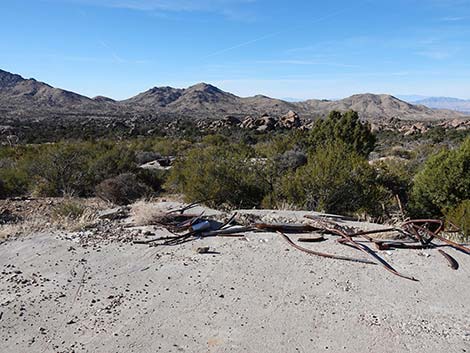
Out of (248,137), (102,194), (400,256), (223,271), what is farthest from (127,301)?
(248,137)

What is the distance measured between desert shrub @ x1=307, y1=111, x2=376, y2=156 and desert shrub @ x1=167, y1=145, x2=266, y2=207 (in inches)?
522

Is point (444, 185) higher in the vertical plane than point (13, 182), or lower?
higher

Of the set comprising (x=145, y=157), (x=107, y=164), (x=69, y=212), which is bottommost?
(x=145, y=157)

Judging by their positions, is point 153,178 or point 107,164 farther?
point 153,178

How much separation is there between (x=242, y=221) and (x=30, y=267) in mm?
3930

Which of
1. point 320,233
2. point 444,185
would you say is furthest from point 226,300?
point 444,185

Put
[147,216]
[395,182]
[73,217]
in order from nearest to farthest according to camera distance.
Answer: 1. [147,216]
2. [73,217]
3. [395,182]

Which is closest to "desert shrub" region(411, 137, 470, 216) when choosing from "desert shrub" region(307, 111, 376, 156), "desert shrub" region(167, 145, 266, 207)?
"desert shrub" region(167, 145, 266, 207)

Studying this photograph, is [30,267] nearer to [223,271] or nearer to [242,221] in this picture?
[223,271]

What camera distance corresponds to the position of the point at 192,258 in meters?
7.06

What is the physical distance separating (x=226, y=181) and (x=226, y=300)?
779 cm

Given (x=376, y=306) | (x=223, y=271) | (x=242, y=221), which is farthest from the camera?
(x=242, y=221)

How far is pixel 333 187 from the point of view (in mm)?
11852

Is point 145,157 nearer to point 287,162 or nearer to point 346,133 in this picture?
point 346,133
